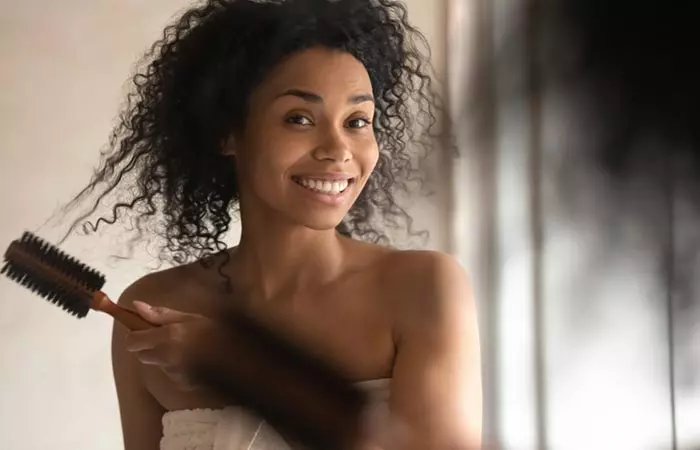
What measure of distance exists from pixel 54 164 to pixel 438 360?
0.46 meters

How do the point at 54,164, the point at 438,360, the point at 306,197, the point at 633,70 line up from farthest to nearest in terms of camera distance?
the point at 54,164 < the point at 306,197 < the point at 438,360 < the point at 633,70

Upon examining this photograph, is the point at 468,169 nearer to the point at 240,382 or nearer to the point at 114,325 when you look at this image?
the point at 240,382

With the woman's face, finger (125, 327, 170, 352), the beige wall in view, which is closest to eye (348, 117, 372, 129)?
the woman's face

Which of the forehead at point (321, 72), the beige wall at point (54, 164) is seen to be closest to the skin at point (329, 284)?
the forehead at point (321, 72)

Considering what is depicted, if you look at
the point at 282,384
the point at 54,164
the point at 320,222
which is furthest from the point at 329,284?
the point at 54,164

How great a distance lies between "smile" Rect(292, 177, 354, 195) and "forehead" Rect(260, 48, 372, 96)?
0.05 m

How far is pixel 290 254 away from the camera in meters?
0.37

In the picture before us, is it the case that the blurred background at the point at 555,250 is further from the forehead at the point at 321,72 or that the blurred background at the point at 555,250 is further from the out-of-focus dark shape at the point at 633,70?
the forehead at the point at 321,72

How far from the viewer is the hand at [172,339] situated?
0.81 feet

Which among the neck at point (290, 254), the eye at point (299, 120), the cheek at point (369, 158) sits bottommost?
the neck at point (290, 254)

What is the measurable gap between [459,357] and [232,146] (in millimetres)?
160

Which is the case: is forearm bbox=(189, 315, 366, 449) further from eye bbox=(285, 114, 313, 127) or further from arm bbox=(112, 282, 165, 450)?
arm bbox=(112, 282, 165, 450)

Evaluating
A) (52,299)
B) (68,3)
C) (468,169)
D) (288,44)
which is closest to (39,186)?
(68,3)

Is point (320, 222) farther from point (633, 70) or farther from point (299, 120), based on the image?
point (633, 70)
